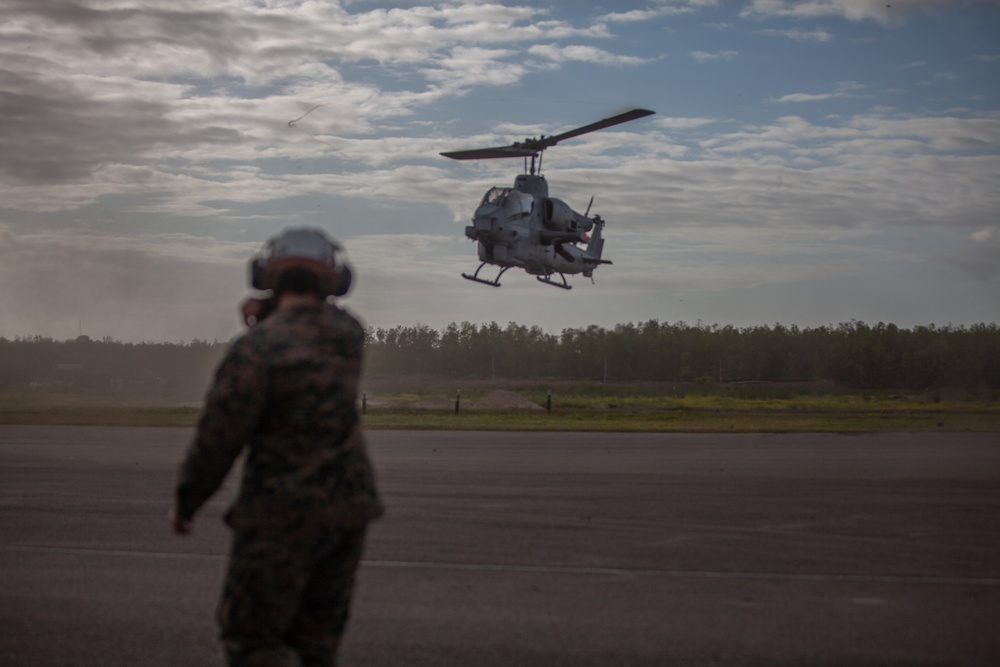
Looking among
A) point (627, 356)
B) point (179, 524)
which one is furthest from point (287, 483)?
point (627, 356)

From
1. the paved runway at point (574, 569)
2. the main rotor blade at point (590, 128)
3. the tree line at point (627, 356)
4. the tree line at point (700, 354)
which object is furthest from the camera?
the tree line at point (700, 354)

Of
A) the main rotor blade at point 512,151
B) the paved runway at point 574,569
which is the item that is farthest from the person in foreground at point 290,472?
the main rotor blade at point 512,151

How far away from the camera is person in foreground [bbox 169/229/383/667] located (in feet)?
12.1

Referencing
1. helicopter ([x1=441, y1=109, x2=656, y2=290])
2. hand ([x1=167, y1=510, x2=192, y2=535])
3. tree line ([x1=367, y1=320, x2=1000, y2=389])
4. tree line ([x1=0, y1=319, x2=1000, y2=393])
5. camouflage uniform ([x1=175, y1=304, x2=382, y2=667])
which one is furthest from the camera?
tree line ([x1=367, y1=320, x2=1000, y2=389])

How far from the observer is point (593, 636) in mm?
6129

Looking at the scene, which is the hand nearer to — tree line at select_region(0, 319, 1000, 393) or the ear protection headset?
the ear protection headset

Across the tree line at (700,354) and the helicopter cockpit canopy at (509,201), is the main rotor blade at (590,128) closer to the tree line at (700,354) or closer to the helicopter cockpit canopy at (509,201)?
the helicopter cockpit canopy at (509,201)

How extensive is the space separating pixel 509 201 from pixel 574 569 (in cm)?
2358

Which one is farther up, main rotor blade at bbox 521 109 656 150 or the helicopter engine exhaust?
main rotor blade at bbox 521 109 656 150

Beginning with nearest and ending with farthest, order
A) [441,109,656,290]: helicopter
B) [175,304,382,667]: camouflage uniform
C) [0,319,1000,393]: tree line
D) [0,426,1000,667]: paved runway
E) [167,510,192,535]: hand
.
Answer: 1. [175,304,382,667]: camouflage uniform
2. [167,510,192,535]: hand
3. [0,426,1000,667]: paved runway
4. [441,109,656,290]: helicopter
5. [0,319,1000,393]: tree line

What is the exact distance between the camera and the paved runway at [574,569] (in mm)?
5918

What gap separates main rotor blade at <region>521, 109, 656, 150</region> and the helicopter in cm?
3

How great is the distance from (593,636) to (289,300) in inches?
124

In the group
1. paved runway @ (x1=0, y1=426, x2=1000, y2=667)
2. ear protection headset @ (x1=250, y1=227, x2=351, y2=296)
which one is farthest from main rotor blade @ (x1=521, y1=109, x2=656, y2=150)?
ear protection headset @ (x1=250, y1=227, x2=351, y2=296)
